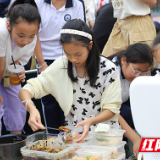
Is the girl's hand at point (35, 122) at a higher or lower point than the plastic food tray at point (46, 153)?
higher

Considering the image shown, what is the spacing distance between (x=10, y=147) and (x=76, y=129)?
36cm

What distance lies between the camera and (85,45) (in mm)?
1705

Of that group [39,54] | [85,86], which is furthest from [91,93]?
[39,54]

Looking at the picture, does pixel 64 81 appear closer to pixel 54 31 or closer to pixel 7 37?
pixel 7 37

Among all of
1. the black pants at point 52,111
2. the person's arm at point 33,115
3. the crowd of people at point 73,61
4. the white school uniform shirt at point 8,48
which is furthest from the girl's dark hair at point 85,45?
the black pants at point 52,111

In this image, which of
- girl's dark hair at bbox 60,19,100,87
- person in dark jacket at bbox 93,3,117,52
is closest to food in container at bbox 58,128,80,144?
girl's dark hair at bbox 60,19,100,87

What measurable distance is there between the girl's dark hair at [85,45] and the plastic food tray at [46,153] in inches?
25.5

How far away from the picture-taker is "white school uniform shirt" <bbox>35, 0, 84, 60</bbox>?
2.53 meters

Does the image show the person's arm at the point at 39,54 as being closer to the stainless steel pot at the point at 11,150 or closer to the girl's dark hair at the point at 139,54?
the girl's dark hair at the point at 139,54

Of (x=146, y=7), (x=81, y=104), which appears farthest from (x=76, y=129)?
(x=146, y=7)

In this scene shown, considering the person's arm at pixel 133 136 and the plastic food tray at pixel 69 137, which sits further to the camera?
the person's arm at pixel 133 136

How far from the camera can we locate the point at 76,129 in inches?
53.9

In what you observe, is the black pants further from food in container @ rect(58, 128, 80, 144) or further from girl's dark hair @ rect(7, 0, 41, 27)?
food in container @ rect(58, 128, 80, 144)

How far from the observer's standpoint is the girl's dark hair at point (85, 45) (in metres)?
1.67
